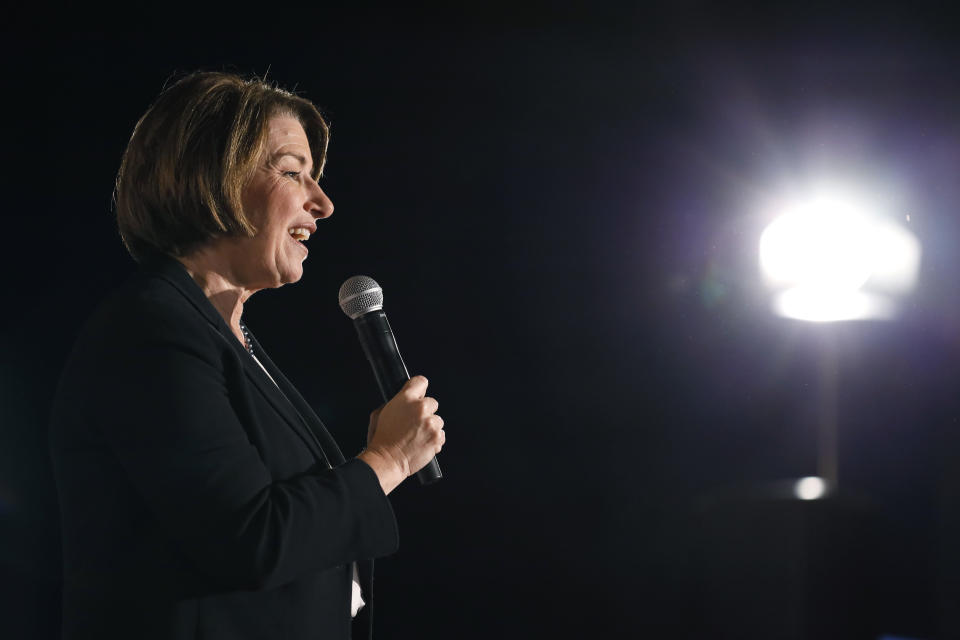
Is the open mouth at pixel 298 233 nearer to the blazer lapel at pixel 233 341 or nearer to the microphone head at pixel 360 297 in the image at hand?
the microphone head at pixel 360 297

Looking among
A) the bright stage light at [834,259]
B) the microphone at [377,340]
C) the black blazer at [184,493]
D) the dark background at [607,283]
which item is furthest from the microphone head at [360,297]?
the bright stage light at [834,259]

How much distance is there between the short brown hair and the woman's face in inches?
1.1

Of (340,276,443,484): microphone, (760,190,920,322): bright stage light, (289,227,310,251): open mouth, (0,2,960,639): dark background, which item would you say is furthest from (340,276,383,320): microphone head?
(760,190,920,322): bright stage light

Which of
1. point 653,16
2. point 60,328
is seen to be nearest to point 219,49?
point 60,328

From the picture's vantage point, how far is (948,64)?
7.27 feet

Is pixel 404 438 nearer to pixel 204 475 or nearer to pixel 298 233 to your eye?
pixel 204 475

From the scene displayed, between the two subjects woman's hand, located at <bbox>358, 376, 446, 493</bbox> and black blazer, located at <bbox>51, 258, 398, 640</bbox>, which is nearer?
black blazer, located at <bbox>51, 258, 398, 640</bbox>

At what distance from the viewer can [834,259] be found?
7.38 feet

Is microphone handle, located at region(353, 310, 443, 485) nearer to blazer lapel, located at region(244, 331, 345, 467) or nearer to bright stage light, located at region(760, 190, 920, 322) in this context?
blazer lapel, located at region(244, 331, 345, 467)

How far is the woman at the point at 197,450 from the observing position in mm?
952

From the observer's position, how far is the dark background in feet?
7.32

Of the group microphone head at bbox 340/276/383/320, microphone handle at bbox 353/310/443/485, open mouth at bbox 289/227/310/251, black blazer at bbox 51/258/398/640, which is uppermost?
open mouth at bbox 289/227/310/251

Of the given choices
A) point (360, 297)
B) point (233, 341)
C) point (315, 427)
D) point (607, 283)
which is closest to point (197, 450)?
point (233, 341)

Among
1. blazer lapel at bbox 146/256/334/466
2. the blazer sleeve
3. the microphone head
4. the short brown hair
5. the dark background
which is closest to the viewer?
the blazer sleeve
